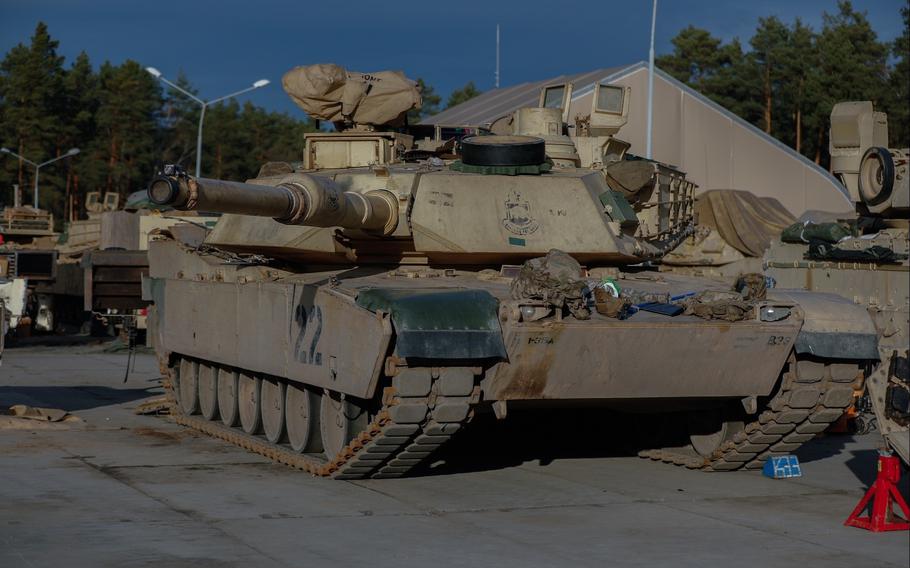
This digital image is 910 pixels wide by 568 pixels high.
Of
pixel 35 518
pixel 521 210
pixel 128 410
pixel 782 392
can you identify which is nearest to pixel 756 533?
pixel 782 392

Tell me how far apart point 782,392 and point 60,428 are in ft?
24.7

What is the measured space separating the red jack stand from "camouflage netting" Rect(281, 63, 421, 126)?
664 cm

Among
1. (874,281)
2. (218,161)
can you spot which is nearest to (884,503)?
(874,281)

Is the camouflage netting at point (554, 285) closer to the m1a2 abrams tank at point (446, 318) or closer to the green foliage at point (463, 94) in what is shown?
the m1a2 abrams tank at point (446, 318)

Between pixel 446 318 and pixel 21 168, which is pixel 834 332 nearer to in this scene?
pixel 446 318

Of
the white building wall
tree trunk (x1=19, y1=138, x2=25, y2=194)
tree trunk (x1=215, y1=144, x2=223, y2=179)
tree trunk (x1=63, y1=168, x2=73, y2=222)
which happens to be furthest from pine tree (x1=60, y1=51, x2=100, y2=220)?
the white building wall

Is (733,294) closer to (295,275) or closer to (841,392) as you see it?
(841,392)

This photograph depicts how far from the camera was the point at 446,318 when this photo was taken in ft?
33.3

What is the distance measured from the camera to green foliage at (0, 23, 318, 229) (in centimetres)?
6812

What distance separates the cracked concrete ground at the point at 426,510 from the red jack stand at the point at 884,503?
13cm

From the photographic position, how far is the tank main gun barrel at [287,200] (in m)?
8.81

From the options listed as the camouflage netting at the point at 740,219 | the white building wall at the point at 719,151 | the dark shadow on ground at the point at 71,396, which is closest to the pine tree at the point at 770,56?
the white building wall at the point at 719,151

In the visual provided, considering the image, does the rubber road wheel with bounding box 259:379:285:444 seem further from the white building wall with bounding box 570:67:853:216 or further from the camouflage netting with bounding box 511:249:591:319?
the white building wall with bounding box 570:67:853:216

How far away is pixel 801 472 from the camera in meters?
12.4
